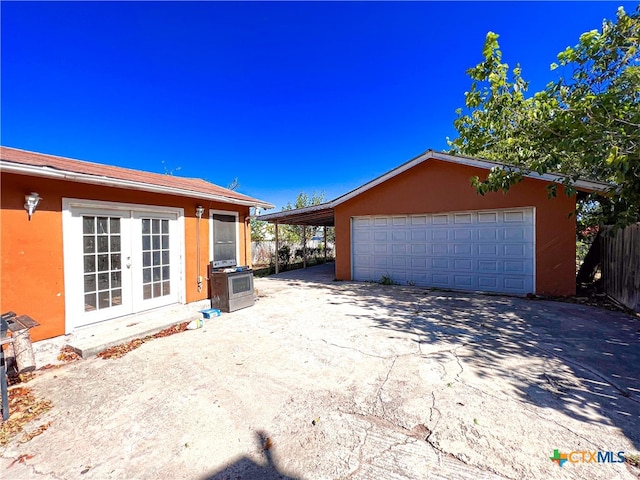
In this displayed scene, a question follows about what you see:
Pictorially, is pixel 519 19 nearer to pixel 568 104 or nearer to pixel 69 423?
pixel 568 104

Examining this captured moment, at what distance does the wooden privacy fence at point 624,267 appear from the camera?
5.53 m

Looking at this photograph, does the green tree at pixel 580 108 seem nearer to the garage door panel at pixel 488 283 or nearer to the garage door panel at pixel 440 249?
the garage door panel at pixel 440 249

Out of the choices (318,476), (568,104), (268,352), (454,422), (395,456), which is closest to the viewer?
(318,476)

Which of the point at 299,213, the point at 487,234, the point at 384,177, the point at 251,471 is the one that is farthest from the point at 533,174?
the point at 251,471

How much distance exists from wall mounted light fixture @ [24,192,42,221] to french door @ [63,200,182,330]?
40cm

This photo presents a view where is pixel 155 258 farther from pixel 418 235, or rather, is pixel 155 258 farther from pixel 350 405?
pixel 418 235

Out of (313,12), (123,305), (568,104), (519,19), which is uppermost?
(313,12)

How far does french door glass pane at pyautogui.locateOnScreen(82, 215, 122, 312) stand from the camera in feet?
14.7

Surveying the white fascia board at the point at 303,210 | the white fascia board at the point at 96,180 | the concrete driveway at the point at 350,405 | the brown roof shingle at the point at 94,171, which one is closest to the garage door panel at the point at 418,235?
the white fascia board at the point at 303,210

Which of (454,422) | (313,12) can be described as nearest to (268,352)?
(454,422)

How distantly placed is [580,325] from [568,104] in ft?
12.7

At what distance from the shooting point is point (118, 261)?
16.0 feet

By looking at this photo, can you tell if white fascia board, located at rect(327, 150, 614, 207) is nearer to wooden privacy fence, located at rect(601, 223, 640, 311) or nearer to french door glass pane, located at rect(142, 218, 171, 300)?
wooden privacy fence, located at rect(601, 223, 640, 311)

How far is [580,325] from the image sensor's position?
15.8ft
